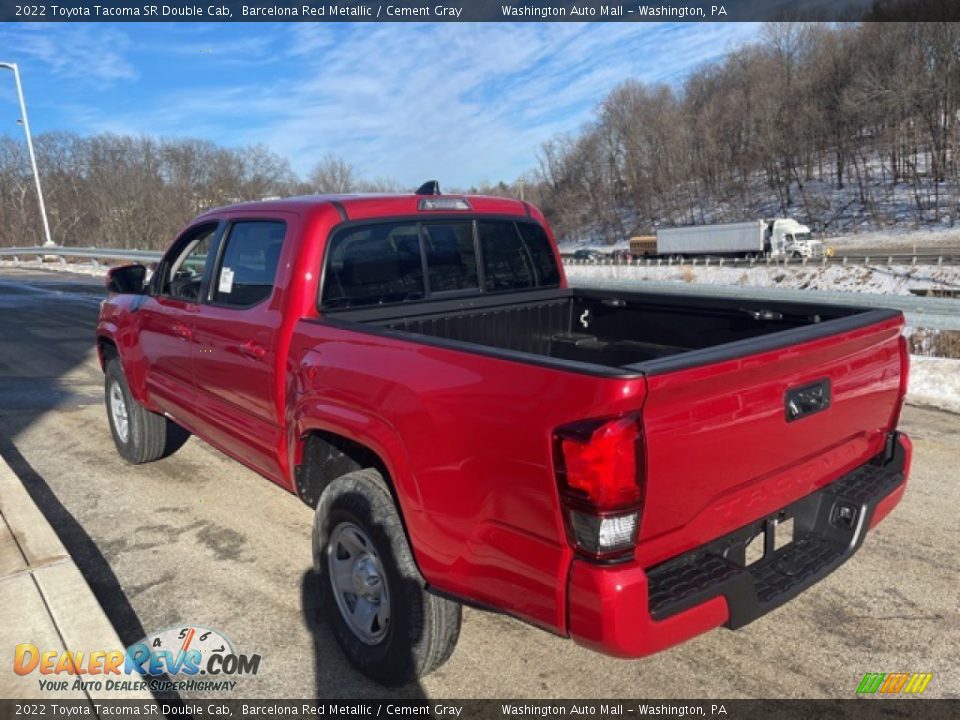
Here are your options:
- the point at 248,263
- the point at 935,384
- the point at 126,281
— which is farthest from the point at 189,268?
the point at 935,384

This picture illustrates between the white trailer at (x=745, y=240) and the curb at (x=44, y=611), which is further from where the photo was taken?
the white trailer at (x=745, y=240)

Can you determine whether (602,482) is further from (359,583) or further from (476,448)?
(359,583)

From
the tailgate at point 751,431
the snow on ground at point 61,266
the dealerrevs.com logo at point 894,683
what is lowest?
the dealerrevs.com logo at point 894,683

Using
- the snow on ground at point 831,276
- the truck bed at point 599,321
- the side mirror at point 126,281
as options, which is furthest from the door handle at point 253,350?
the snow on ground at point 831,276

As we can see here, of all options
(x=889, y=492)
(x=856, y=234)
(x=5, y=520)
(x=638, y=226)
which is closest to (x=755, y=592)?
(x=889, y=492)

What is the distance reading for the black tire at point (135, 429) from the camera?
5152mm

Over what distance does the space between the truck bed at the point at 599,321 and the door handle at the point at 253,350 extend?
0.38 m

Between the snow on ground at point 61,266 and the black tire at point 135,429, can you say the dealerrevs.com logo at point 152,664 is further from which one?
the snow on ground at point 61,266

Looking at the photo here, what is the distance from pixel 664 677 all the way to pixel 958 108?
61.1 m

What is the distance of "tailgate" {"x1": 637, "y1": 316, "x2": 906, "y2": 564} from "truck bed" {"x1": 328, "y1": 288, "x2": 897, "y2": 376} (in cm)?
47

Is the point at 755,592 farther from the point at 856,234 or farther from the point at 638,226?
the point at 638,226

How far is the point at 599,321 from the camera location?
4.32 meters

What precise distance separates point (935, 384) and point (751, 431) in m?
5.50

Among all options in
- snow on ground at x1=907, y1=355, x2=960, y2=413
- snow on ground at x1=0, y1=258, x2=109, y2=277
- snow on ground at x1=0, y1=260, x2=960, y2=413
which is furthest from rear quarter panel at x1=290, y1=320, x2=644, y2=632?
snow on ground at x1=0, y1=258, x2=109, y2=277
